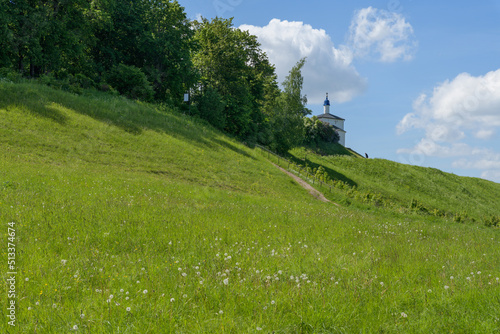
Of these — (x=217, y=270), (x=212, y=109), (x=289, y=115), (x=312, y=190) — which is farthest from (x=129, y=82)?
(x=217, y=270)

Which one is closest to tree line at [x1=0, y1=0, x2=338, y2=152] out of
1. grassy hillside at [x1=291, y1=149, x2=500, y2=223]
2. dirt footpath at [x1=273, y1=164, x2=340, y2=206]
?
grassy hillside at [x1=291, y1=149, x2=500, y2=223]

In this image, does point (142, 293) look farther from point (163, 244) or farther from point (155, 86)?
point (155, 86)

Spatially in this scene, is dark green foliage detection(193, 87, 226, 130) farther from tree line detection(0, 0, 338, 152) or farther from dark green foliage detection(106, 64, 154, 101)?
dark green foliage detection(106, 64, 154, 101)

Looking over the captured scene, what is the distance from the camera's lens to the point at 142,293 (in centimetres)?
434

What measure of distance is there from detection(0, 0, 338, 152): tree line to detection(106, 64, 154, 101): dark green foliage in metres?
0.12

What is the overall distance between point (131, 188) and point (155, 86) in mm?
37451

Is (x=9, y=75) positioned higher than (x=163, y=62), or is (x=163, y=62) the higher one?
(x=163, y=62)

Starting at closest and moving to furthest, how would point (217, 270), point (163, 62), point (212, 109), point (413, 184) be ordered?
point (217, 270) < point (212, 109) < point (163, 62) < point (413, 184)

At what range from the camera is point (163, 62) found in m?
47.0

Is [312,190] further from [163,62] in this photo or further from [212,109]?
[163,62]

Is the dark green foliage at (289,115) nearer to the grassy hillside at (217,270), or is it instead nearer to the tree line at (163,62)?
the tree line at (163,62)

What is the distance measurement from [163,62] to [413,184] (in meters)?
43.4

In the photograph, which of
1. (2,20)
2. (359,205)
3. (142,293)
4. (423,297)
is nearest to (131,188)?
(142,293)

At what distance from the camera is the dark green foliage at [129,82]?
40.8m
